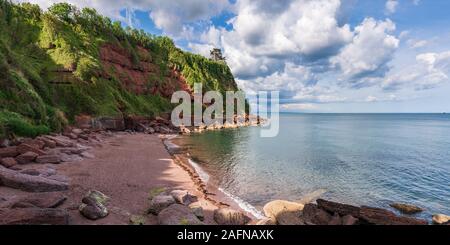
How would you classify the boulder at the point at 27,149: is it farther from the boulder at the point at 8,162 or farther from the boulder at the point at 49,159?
the boulder at the point at 8,162

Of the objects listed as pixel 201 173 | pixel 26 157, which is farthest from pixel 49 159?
pixel 201 173

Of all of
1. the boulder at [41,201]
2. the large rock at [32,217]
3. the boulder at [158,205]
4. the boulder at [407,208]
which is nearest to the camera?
the large rock at [32,217]

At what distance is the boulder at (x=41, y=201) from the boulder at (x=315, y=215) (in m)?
10.7

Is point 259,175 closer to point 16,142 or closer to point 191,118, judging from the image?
point 16,142

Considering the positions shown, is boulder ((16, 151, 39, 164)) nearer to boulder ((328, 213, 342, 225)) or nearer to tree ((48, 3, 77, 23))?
boulder ((328, 213, 342, 225))

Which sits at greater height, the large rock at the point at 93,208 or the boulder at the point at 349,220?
the large rock at the point at 93,208

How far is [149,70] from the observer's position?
74.4m

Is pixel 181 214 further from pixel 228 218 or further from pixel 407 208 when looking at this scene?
pixel 407 208

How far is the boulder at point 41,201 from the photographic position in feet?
30.3

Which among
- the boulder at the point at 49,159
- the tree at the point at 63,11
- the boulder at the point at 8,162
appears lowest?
the boulder at the point at 49,159

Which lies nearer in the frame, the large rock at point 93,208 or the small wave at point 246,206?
the large rock at point 93,208

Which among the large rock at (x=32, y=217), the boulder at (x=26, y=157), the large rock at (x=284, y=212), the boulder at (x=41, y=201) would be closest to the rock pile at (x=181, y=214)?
the large rock at (x=284, y=212)
